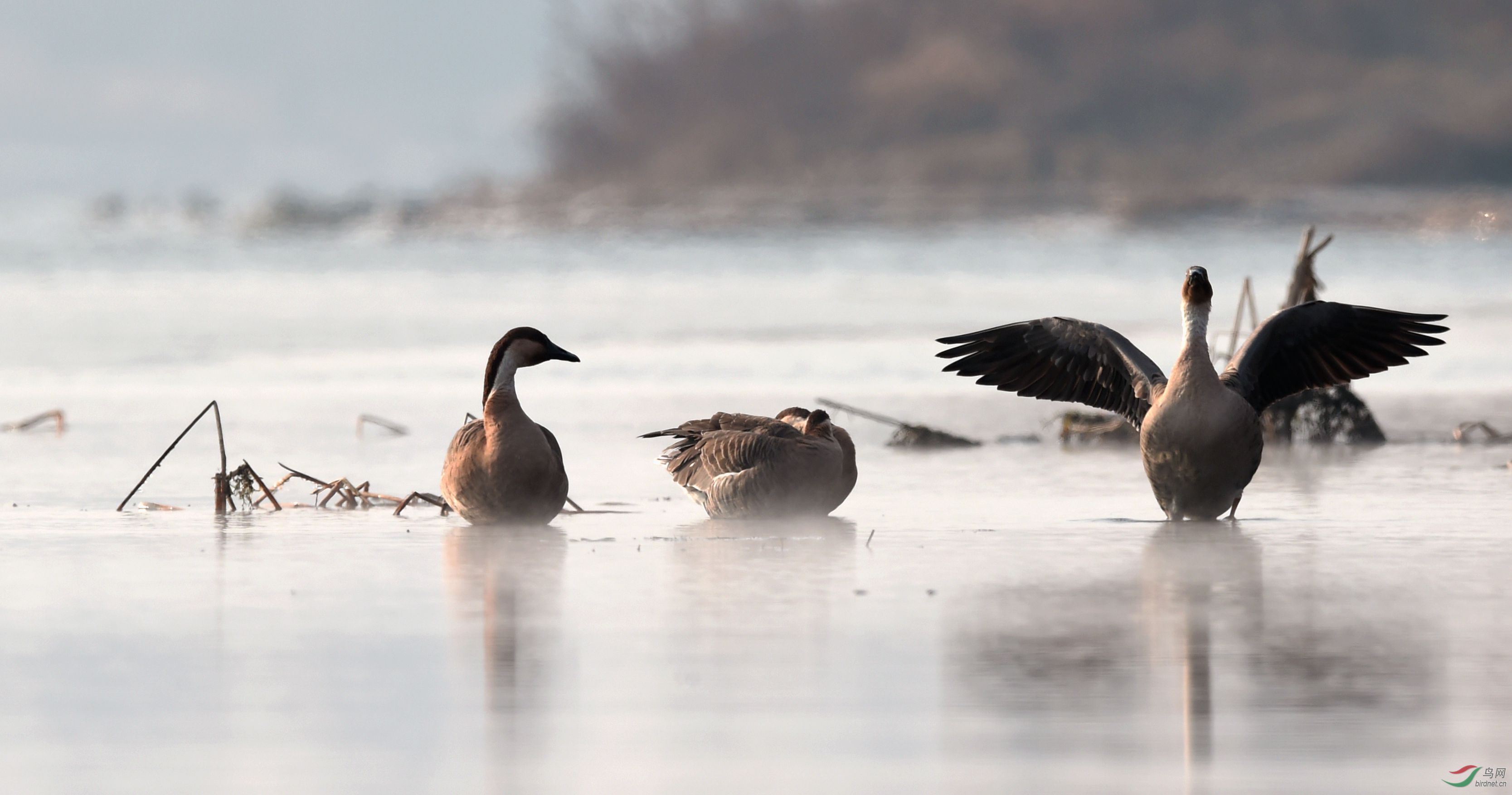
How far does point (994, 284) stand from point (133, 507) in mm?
18084

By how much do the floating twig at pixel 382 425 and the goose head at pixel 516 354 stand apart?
2.88 meters

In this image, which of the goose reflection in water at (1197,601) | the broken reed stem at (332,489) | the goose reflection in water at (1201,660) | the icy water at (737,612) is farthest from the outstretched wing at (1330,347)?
the broken reed stem at (332,489)

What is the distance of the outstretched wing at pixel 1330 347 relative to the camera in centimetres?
771

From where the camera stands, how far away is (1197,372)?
734 cm

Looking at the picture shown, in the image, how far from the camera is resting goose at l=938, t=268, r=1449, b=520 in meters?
7.37

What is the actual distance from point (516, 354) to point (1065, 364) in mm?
2258

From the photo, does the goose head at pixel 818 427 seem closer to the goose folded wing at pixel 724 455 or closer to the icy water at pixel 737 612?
the goose folded wing at pixel 724 455

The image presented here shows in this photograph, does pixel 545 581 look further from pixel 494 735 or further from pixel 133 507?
pixel 133 507

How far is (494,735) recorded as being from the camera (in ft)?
14.1

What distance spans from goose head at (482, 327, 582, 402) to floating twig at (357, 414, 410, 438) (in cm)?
288

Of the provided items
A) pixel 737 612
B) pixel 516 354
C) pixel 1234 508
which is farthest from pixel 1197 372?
pixel 516 354

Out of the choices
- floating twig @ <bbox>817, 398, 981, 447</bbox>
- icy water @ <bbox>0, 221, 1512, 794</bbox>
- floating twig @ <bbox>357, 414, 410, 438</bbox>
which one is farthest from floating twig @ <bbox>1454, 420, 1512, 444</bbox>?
floating twig @ <bbox>357, 414, 410, 438</bbox>

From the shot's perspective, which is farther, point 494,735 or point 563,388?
point 563,388

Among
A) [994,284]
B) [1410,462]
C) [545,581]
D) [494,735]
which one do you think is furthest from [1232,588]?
[994,284]
